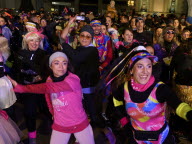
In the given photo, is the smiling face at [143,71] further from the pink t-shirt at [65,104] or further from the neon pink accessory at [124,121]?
the pink t-shirt at [65,104]

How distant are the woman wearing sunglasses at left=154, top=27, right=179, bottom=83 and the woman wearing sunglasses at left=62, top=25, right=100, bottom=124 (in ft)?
6.18

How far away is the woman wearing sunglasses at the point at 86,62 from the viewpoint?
374cm

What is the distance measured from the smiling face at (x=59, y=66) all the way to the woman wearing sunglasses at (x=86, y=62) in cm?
58

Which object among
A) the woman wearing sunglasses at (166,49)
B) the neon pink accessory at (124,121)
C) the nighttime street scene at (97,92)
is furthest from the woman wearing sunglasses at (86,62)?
the woman wearing sunglasses at (166,49)

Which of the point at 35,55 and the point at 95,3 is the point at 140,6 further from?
the point at 35,55

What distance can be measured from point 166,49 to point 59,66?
10.4 feet

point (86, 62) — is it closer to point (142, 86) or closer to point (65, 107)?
point (65, 107)

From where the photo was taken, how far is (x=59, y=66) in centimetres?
303

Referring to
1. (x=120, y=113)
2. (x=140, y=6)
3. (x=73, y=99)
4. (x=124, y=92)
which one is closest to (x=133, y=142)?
(x=120, y=113)

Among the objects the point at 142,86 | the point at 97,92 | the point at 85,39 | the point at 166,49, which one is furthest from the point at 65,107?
the point at 166,49

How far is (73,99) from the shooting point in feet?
9.64

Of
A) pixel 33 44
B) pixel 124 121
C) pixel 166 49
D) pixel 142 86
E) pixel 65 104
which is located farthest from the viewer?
pixel 166 49

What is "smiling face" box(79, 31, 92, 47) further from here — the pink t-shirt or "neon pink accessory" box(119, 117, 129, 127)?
"neon pink accessory" box(119, 117, 129, 127)

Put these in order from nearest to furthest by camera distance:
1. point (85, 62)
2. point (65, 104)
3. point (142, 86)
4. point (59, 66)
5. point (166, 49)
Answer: point (142, 86) → point (65, 104) → point (59, 66) → point (85, 62) → point (166, 49)
